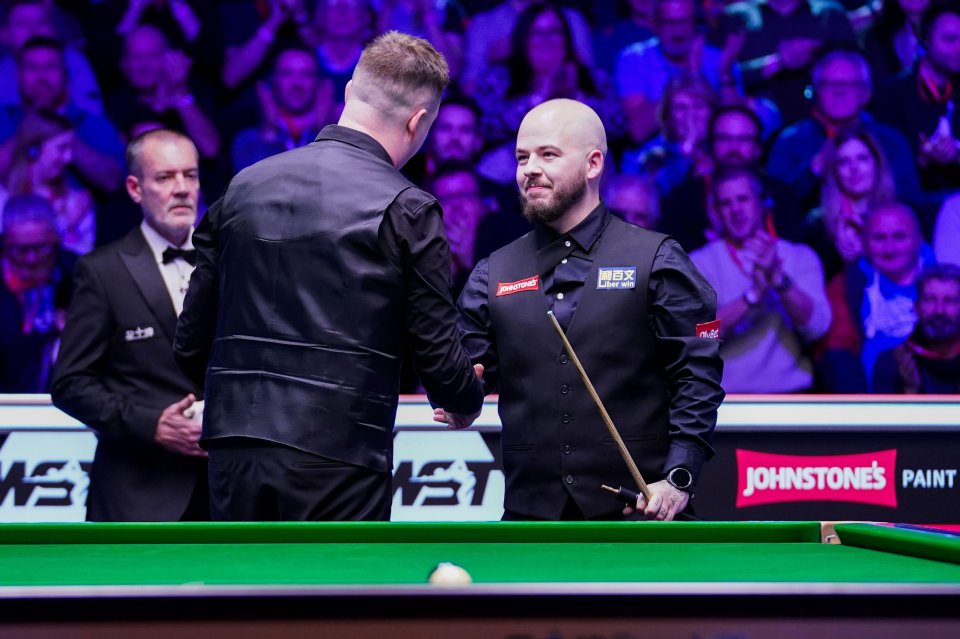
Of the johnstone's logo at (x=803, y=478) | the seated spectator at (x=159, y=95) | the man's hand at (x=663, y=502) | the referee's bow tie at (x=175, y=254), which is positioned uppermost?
the seated spectator at (x=159, y=95)

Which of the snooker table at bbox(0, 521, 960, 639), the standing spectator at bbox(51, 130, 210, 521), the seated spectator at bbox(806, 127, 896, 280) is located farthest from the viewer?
the seated spectator at bbox(806, 127, 896, 280)

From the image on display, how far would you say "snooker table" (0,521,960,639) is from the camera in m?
1.77

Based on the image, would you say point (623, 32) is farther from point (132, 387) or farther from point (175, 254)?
point (132, 387)

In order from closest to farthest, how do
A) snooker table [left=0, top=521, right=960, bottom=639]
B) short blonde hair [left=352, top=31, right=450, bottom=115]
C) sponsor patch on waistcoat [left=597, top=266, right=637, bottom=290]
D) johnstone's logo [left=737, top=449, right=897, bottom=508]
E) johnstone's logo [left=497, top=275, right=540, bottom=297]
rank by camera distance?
snooker table [left=0, top=521, right=960, bottom=639] < short blonde hair [left=352, top=31, right=450, bottom=115] < sponsor patch on waistcoat [left=597, top=266, right=637, bottom=290] < johnstone's logo [left=497, top=275, right=540, bottom=297] < johnstone's logo [left=737, top=449, right=897, bottom=508]

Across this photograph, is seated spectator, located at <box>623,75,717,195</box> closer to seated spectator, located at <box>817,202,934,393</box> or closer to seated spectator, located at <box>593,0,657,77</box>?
seated spectator, located at <box>593,0,657,77</box>

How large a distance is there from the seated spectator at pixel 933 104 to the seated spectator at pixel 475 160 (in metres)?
1.52

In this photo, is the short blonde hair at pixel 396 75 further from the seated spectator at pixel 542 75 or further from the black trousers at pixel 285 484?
the seated spectator at pixel 542 75

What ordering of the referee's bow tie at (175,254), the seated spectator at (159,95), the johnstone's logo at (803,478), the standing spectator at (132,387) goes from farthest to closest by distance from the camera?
the seated spectator at (159,95)
the johnstone's logo at (803,478)
the referee's bow tie at (175,254)
the standing spectator at (132,387)

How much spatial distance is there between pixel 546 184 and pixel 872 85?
6.81 feet

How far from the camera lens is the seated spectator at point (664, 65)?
4.93m

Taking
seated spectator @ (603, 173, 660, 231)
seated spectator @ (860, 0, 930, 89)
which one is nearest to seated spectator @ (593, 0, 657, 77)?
seated spectator @ (603, 173, 660, 231)

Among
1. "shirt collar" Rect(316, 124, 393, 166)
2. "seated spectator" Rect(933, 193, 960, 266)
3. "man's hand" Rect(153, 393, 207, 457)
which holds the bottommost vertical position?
"man's hand" Rect(153, 393, 207, 457)

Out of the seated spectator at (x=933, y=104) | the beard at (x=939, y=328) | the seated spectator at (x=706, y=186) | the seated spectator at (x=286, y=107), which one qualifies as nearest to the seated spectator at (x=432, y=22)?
the seated spectator at (x=286, y=107)

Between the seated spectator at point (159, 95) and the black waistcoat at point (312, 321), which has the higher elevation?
the seated spectator at point (159, 95)
